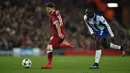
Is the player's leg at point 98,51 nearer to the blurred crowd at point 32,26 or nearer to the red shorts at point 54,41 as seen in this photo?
the red shorts at point 54,41

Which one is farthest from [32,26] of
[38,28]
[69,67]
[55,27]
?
[55,27]

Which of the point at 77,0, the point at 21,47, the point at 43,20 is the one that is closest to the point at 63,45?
the point at 21,47

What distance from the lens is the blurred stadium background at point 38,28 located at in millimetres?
28766

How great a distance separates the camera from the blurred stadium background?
94.4ft

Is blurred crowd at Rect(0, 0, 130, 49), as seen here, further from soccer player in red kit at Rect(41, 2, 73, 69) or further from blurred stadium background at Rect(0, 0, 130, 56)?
soccer player in red kit at Rect(41, 2, 73, 69)

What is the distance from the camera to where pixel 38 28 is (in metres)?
30.4

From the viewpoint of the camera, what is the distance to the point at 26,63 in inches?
609

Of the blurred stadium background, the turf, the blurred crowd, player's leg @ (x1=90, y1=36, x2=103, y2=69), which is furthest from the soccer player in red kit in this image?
the blurred crowd

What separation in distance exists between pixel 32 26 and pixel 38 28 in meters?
0.47

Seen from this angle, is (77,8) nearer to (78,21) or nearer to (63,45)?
(78,21)

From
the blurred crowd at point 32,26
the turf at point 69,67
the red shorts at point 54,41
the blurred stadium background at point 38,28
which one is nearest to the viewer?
the turf at point 69,67

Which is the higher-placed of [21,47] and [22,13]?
[22,13]

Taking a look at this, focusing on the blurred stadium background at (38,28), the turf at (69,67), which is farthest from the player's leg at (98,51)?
the blurred stadium background at (38,28)

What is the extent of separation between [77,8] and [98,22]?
17.0 metres
